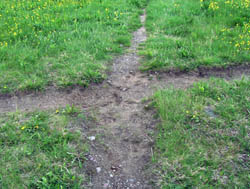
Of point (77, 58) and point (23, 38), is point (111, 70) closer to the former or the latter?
point (77, 58)

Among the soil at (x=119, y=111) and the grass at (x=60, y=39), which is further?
the grass at (x=60, y=39)

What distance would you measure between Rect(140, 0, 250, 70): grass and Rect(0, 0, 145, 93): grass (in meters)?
0.79

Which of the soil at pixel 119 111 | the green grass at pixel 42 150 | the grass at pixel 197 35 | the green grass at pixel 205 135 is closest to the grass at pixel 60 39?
the soil at pixel 119 111

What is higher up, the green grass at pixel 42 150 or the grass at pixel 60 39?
the grass at pixel 60 39

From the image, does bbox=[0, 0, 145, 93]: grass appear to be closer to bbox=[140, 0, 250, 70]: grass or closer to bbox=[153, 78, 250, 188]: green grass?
bbox=[140, 0, 250, 70]: grass

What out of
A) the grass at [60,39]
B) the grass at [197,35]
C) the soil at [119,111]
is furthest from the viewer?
the grass at [197,35]

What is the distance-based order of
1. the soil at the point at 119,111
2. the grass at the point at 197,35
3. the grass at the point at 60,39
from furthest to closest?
the grass at the point at 197,35
the grass at the point at 60,39
the soil at the point at 119,111

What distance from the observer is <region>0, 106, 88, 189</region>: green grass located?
3.31m

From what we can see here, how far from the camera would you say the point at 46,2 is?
8852mm

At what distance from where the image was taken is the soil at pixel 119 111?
11.5ft

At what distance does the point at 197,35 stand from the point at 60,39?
335cm

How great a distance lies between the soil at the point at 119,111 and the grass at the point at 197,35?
309 mm

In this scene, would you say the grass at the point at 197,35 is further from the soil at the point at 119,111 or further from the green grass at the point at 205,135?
the green grass at the point at 205,135

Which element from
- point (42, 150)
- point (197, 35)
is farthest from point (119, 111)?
point (197, 35)
